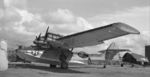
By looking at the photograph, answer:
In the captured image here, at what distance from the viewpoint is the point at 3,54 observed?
44.3ft

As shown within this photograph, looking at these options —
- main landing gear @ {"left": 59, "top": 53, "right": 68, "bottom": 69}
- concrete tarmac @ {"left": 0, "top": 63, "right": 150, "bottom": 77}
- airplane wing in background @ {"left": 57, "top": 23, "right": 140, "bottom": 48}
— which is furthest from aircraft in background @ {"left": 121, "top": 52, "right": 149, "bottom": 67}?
concrete tarmac @ {"left": 0, "top": 63, "right": 150, "bottom": 77}

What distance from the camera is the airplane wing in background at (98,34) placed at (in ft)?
54.4

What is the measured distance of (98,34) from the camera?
64.9 ft

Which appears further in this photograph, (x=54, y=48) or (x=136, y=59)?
(x=136, y=59)

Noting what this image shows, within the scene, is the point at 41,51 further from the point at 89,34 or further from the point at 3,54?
the point at 3,54

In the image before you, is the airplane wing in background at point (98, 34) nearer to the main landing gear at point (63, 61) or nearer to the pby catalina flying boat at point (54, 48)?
the pby catalina flying boat at point (54, 48)

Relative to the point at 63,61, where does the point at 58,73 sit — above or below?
below

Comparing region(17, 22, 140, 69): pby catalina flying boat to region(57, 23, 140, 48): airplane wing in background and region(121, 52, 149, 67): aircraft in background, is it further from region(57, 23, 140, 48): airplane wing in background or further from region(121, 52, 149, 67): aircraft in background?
region(121, 52, 149, 67): aircraft in background

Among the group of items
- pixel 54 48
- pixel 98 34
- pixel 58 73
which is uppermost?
pixel 98 34

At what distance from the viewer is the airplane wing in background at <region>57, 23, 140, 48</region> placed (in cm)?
1658

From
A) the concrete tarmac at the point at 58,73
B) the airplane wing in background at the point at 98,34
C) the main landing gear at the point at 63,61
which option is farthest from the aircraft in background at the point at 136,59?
the concrete tarmac at the point at 58,73

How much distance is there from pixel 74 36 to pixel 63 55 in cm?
575

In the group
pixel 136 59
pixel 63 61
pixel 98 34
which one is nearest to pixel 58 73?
pixel 98 34

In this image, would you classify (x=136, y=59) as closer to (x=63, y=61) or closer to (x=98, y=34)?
(x=63, y=61)
